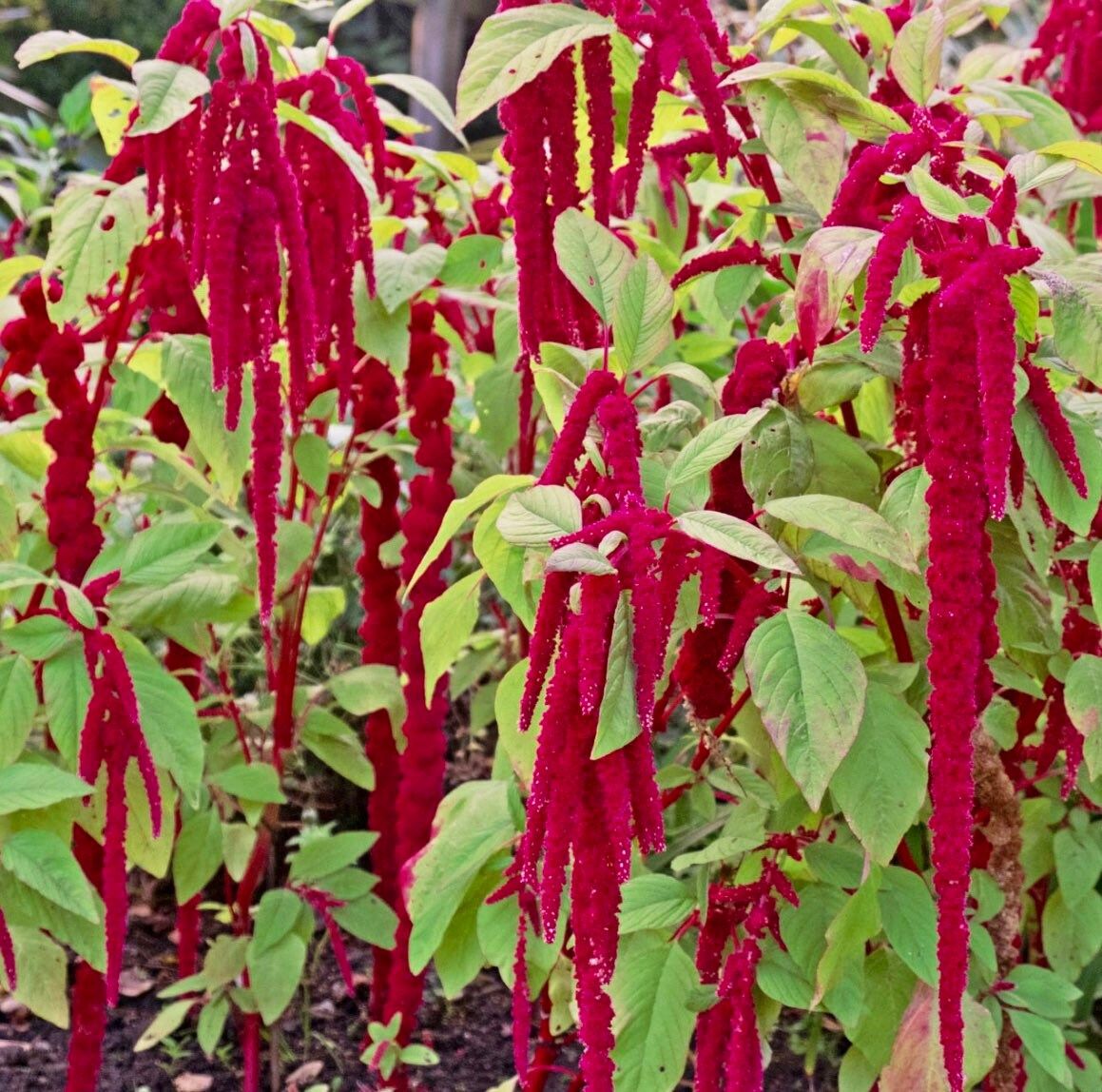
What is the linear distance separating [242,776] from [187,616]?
236mm

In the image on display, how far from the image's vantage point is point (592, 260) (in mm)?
952

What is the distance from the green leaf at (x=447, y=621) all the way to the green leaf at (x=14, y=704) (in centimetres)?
34

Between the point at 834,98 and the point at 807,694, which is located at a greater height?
the point at 834,98

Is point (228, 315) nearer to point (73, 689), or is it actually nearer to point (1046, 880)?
point (73, 689)

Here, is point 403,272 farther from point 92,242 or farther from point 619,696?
point 619,696

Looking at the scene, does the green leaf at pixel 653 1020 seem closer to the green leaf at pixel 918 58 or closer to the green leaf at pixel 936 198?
the green leaf at pixel 936 198

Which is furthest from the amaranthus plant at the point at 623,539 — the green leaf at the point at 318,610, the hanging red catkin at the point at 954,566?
the green leaf at the point at 318,610

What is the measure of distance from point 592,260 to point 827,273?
20cm

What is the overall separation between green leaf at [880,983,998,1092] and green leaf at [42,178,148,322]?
85 centimetres

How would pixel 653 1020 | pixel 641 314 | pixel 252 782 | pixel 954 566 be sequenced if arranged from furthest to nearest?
pixel 252 782
pixel 653 1020
pixel 641 314
pixel 954 566

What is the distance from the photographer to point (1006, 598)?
1.07 metres

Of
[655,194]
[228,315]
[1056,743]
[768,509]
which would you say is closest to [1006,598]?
[1056,743]

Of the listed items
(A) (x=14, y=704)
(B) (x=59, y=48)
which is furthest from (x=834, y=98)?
(A) (x=14, y=704)

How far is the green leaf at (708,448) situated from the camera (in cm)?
82
